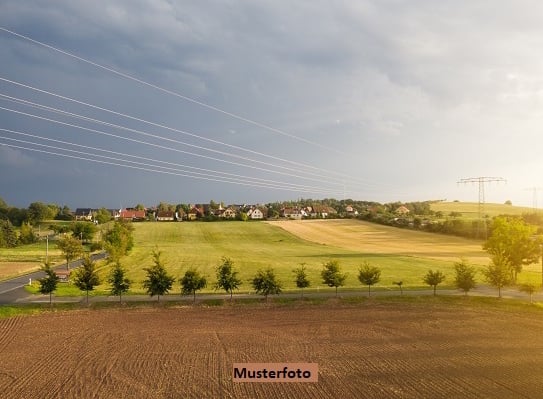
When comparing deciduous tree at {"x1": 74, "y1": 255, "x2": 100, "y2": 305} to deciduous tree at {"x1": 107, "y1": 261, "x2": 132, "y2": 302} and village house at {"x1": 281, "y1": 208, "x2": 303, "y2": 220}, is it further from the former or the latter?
village house at {"x1": 281, "y1": 208, "x2": 303, "y2": 220}

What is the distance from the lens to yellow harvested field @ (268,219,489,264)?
259 feet

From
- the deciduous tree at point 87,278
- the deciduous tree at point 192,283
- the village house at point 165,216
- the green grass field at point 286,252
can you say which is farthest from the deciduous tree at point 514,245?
the village house at point 165,216

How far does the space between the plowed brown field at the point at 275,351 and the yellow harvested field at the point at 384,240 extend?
141ft

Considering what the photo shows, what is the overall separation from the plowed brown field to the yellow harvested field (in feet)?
141

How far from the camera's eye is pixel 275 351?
2453 centimetres

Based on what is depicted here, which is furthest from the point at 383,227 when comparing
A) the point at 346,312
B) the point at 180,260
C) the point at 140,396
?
the point at 140,396

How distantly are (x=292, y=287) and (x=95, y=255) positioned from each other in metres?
53.5

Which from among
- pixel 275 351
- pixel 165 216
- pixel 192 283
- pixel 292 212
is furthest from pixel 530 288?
pixel 165 216

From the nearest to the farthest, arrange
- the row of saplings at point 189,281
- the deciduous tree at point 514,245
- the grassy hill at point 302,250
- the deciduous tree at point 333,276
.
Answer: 1. the row of saplings at point 189,281
2. the deciduous tree at point 333,276
3. the deciduous tree at point 514,245
4. the grassy hill at point 302,250

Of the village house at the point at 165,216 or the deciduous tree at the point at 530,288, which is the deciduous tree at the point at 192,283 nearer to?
the deciduous tree at the point at 530,288

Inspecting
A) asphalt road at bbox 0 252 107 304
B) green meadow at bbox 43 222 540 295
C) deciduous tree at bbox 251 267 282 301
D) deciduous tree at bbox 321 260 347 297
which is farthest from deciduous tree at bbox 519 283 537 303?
asphalt road at bbox 0 252 107 304

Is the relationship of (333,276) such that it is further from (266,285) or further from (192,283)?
(192,283)

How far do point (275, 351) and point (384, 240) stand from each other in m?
78.6

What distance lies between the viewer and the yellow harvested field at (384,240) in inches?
3110
